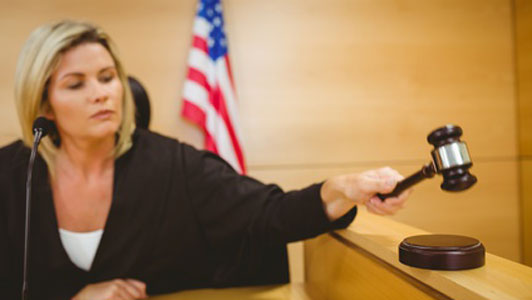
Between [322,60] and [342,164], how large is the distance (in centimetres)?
69

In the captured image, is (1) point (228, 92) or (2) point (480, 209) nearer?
(1) point (228, 92)

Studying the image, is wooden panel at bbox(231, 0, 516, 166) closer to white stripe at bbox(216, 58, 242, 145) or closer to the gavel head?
white stripe at bbox(216, 58, 242, 145)

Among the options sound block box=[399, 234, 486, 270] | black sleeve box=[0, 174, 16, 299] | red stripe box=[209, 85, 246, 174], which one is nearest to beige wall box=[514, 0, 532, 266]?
red stripe box=[209, 85, 246, 174]

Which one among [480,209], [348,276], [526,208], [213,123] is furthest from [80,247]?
[526,208]

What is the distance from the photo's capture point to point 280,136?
2.88 m

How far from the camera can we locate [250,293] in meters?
1.34

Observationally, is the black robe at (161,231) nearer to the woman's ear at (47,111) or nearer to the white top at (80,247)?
the white top at (80,247)

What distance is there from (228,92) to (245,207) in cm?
147

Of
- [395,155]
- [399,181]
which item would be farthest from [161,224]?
[395,155]

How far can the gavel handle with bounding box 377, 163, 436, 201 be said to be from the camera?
812mm

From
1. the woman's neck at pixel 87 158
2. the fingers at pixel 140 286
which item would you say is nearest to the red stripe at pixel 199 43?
the woman's neck at pixel 87 158

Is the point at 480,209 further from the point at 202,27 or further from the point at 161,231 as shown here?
the point at 161,231

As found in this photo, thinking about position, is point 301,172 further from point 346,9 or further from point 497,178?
point 497,178

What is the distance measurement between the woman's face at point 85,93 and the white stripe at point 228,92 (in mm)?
1218
